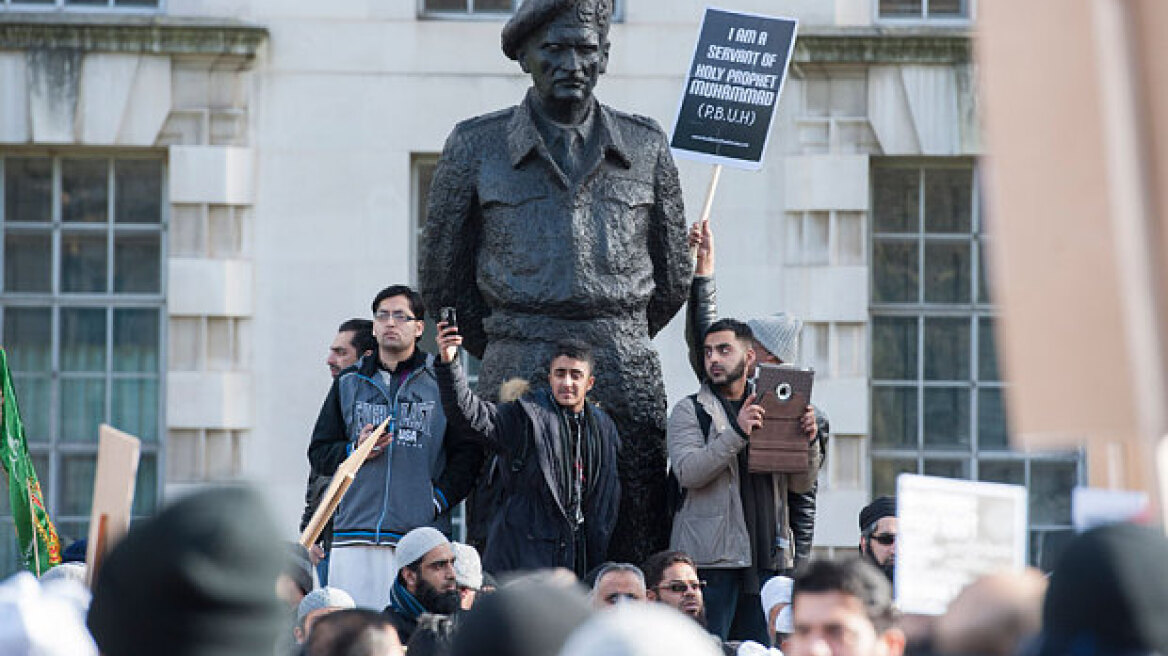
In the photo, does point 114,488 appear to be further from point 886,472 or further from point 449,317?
point 886,472

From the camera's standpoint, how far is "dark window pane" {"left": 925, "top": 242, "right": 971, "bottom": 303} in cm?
1426

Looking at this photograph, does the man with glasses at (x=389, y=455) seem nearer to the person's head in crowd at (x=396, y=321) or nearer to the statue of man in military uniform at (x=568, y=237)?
the person's head in crowd at (x=396, y=321)

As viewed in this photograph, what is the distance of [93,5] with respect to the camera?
13977 millimetres

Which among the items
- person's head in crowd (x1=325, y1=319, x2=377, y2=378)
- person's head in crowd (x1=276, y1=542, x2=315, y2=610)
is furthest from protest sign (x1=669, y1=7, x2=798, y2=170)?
person's head in crowd (x1=276, y1=542, x2=315, y2=610)

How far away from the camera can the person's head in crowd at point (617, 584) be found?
7180 millimetres

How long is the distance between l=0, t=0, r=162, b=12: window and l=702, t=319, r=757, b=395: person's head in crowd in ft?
22.2

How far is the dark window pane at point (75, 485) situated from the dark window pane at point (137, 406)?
1.07 ft

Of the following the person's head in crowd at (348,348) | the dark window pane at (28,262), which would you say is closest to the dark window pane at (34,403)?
the dark window pane at (28,262)

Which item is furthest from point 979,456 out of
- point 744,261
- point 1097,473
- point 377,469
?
point 1097,473

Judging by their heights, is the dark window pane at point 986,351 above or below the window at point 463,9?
below

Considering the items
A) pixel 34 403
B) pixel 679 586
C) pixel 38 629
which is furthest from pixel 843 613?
pixel 34 403

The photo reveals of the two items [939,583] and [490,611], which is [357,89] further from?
[490,611]

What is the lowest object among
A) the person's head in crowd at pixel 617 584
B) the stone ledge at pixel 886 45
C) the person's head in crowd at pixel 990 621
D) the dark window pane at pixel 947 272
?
the person's head in crowd at pixel 617 584

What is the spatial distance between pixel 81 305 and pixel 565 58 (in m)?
Answer: 7.11
